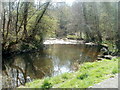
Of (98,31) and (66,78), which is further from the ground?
(98,31)

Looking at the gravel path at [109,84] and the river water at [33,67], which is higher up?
the gravel path at [109,84]

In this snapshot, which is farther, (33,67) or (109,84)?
(33,67)

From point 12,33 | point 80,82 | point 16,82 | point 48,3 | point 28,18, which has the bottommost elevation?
point 16,82

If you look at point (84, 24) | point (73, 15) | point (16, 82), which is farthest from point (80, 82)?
point (73, 15)

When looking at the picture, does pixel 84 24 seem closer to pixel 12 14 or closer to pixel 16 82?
pixel 12 14

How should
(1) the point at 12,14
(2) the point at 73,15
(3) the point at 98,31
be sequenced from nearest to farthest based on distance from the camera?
1. (1) the point at 12,14
2. (3) the point at 98,31
3. (2) the point at 73,15

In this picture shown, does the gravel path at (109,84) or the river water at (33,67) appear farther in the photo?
the river water at (33,67)

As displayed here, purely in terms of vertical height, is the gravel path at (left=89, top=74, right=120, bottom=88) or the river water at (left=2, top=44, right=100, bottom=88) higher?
the gravel path at (left=89, top=74, right=120, bottom=88)

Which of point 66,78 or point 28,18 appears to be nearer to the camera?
point 66,78

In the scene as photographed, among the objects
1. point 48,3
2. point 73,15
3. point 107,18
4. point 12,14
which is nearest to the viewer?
point 12,14

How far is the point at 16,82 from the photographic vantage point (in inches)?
383

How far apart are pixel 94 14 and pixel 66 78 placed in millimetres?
26643

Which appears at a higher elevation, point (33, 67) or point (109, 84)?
point (109, 84)

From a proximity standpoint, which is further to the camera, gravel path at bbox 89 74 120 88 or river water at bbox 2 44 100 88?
river water at bbox 2 44 100 88
